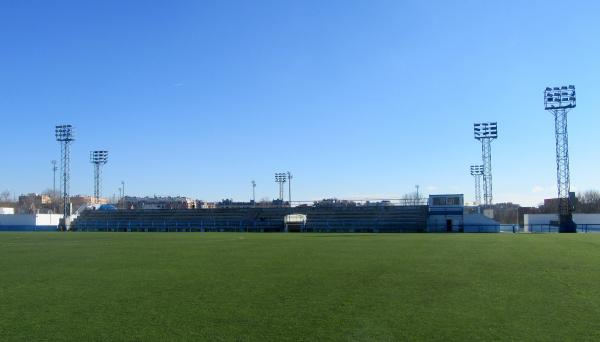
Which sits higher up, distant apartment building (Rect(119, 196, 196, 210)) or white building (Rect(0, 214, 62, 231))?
distant apartment building (Rect(119, 196, 196, 210))

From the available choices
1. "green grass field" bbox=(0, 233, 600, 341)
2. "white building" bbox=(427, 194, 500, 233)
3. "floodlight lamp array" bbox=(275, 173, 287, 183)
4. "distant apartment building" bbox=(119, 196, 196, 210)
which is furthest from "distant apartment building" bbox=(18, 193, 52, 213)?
"green grass field" bbox=(0, 233, 600, 341)

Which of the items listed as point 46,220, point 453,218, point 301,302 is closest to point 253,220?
point 453,218

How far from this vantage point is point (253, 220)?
7244cm

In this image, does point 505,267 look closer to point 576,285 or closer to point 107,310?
point 576,285

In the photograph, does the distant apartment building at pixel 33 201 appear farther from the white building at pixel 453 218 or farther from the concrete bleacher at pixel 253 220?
the white building at pixel 453 218

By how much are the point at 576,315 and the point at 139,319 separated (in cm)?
673

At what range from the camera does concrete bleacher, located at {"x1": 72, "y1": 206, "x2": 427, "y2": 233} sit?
216ft

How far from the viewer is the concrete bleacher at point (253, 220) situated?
6588cm

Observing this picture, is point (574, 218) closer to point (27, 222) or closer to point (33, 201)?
point (27, 222)

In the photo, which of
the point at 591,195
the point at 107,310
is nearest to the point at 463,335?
the point at 107,310

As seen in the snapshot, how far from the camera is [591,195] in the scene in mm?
136750

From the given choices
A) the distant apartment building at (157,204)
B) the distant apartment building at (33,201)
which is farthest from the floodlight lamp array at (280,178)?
the distant apartment building at (33,201)

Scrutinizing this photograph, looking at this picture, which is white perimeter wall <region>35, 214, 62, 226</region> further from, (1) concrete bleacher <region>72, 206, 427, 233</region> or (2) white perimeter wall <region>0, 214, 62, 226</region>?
(1) concrete bleacher <region>72, 206, 427, 233</region>

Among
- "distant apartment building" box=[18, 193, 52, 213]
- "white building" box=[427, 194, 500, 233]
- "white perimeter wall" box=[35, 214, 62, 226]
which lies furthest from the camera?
"distant apartment building" box=[18, 193, 52, 213]
